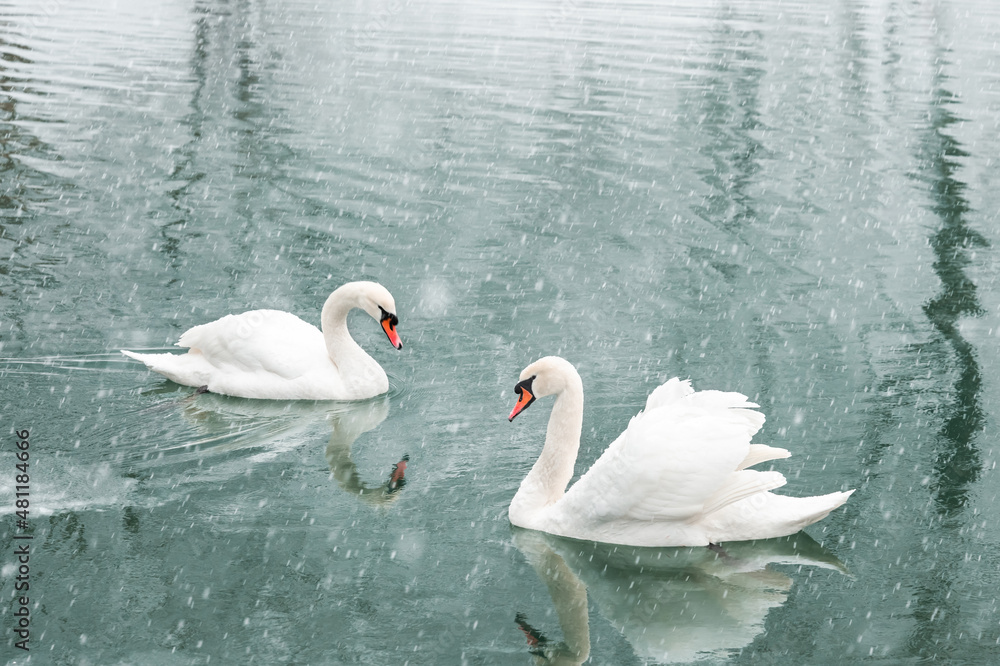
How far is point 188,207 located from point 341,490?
28.2ft

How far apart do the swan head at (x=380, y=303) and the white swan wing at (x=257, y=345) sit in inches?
27.4

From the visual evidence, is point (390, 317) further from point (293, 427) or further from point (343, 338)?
point (293, 427)

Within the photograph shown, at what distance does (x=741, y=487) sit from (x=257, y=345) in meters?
4.65

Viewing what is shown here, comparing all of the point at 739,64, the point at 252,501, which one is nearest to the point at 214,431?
the point at 252,501

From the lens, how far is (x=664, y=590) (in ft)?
24.6

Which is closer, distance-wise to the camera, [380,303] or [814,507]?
[814,507]

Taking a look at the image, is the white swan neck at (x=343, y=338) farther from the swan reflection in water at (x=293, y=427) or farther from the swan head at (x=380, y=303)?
the swan reflection in water at (x=293, y=427)

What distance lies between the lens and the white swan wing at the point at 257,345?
1017cm

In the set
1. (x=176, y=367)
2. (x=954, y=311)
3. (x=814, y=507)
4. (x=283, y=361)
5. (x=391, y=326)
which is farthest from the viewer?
(x=954, y=311)

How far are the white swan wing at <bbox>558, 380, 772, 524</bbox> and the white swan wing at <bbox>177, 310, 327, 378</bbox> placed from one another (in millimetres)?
3510

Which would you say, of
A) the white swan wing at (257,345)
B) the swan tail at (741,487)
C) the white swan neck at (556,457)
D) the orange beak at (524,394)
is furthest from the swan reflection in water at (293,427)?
the swan tail at (741,487)

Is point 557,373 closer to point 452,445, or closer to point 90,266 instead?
point 452,445

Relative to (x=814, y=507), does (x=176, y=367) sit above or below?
below

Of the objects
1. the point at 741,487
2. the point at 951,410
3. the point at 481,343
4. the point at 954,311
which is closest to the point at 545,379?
the point at 741,487
